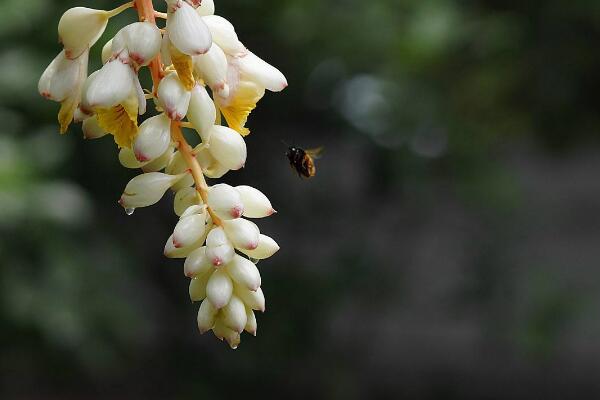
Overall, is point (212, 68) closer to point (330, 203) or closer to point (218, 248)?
point (218, 248)

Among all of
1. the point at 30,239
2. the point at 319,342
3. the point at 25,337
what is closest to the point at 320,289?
the point at 319,342

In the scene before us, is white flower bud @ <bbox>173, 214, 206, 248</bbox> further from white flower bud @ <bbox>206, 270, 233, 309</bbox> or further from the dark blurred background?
the dark blurred background

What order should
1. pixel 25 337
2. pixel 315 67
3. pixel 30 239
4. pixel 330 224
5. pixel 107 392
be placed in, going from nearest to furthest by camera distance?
pixel 30 239, pixel 25 337, pixel 315 67, pixel 330 224, pixel 107 392

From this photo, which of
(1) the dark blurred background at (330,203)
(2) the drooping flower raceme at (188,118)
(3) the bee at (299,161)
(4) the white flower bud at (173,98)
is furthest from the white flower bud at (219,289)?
(1) the dark blurred background at (330,203)

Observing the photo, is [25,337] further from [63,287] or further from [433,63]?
[433,63]

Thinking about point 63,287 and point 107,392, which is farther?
point 107,392

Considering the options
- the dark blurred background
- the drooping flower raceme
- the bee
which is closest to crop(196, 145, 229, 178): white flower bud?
the drooping flower raceme

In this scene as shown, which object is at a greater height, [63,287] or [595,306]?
→ [63,287]
